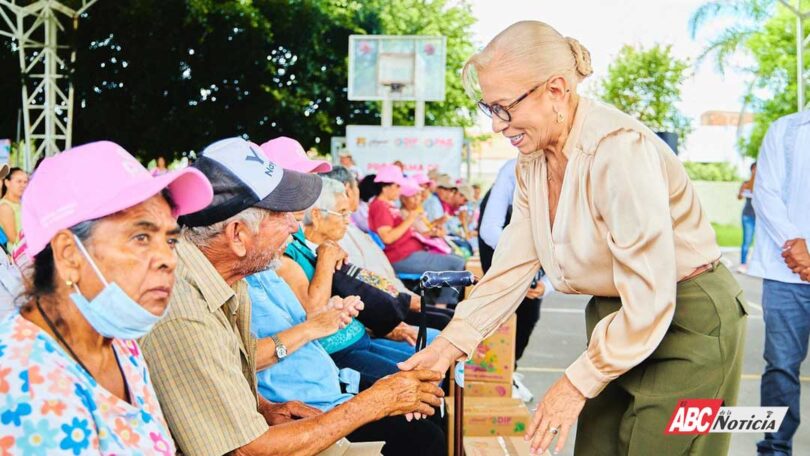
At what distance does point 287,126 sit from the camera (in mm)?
21016

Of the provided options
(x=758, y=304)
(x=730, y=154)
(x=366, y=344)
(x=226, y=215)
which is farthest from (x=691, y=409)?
(x=730, y=154)

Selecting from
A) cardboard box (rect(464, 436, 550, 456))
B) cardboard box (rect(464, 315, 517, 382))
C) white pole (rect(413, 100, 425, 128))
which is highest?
cardboard box (rect(464, 436, 550, 456))

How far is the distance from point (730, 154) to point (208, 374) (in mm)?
47840

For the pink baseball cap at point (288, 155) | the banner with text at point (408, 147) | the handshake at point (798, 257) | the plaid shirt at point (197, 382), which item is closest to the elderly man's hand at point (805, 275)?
the handshake at point (798, 257)

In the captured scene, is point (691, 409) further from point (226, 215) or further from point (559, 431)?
point (226, 215)

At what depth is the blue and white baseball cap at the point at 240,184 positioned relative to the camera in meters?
2.34

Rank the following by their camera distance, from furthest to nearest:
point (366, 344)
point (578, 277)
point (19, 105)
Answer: point (19, 105) → point (366, 344) → point (578, 277)

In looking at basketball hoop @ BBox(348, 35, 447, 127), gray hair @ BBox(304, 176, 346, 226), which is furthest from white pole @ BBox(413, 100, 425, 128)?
gray hair @ BBox(304, 176, 346, 226)

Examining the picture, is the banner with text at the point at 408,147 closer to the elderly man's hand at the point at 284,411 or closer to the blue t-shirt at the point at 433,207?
the blue t-shirt at the point at 433,207

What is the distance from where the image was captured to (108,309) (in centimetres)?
158

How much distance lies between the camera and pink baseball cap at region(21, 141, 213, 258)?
1545mm

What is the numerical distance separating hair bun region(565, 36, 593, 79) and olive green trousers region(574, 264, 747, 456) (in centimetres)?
61

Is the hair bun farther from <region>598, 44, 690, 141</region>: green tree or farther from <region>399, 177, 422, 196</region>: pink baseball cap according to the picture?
<region>598, 44, 690, 141</region>: green tree

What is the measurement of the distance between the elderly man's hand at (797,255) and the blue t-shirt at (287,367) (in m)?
2.08
